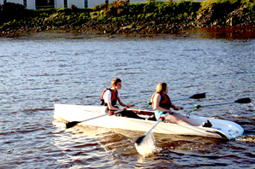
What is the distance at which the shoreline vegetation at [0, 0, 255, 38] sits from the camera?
134 feet

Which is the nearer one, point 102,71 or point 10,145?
point 10,145

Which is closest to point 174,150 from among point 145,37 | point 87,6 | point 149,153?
point 149,153

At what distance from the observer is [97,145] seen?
10680mm

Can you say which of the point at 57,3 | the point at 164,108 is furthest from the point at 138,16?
the point at 164,108

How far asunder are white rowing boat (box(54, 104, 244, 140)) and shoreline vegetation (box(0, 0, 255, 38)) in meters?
26.6

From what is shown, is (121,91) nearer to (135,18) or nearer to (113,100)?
(113,100)

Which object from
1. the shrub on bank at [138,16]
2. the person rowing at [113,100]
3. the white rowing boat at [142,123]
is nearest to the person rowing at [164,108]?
the white rowing boat at [142,123]

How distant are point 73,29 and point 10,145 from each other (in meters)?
38.0

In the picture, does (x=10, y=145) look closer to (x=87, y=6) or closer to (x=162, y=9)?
(x=162, y=9)

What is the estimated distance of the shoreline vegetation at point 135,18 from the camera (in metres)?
40.9

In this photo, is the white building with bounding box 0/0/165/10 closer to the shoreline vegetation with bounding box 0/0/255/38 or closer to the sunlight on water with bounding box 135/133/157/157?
the shoreline vegetation with bounding box 0/0/255/38

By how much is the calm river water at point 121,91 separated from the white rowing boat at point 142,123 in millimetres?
212

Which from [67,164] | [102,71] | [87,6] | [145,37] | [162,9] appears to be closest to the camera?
[67,164]

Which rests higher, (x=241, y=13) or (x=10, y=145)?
(x=241, y=13)
